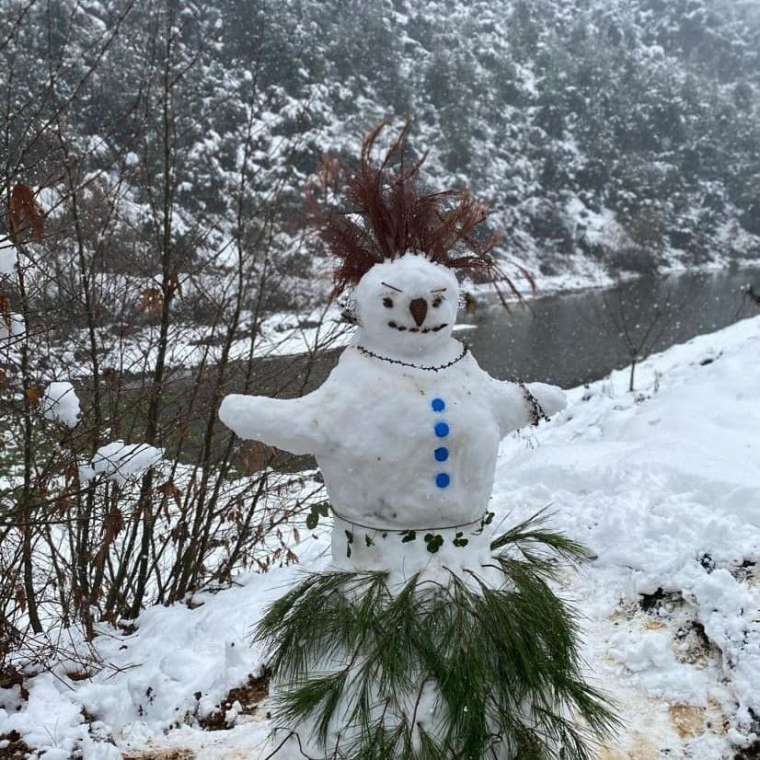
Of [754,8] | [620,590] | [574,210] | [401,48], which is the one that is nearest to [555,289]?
[574,210]

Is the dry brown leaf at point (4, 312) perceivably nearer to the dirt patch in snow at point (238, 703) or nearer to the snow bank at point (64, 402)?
the snow bank at point (64, 402)

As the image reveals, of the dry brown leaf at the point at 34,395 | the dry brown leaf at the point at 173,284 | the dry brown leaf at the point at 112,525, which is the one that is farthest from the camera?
the dry brown leaf at the point at 173,284

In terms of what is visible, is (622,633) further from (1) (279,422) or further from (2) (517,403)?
(1) (279,422)

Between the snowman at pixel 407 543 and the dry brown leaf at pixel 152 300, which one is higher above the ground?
the dry brown leaf at pixel 152 300

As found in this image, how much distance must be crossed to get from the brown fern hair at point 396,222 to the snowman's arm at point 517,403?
0.32 m

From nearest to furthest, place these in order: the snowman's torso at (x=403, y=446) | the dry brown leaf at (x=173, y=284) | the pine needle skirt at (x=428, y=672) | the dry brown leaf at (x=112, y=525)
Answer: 1. the pine needle skirt at (x=428, y=672)
2. the snowman's torso at (x=403, y=446)
3. the dry brown leaf at (x=112, y=525)
4. the dry brown leaf at (x=173, y=284)

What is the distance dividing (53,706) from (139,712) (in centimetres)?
35

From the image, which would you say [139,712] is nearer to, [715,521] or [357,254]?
[357,254]

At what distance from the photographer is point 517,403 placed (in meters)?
1.84

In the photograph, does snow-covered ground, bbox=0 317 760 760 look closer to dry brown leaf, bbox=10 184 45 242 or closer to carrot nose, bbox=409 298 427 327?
carrot nose, bbox=409 298 427 327

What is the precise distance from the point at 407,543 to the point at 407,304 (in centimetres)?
63

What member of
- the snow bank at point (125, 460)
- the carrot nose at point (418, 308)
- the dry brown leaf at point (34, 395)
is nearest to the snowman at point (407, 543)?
the carrot nose at point (418, 308)

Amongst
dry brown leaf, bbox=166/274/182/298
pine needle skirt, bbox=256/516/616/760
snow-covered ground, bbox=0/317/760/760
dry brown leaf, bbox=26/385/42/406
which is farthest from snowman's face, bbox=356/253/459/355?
dry brown leaf, bbox=166/274/182/298

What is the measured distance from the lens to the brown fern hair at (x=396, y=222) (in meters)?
1.72
